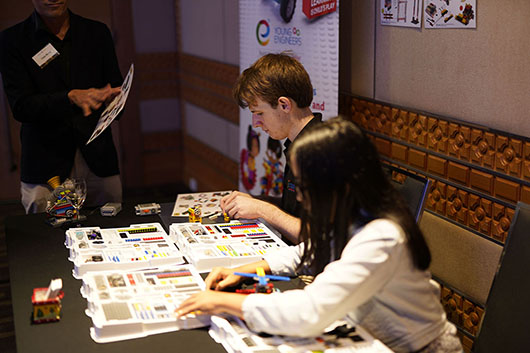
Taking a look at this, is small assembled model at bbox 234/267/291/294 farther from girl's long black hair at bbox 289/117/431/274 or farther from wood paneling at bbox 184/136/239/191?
wood paneling at bbox 184/136/239/191

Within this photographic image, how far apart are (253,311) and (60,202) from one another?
1254mm

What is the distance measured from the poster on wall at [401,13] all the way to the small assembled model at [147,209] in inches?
55.9

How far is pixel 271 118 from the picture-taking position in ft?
7.84

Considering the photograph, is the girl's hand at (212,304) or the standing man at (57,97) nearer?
the girl's hand at (212,304)

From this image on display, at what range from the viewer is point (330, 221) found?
153cm

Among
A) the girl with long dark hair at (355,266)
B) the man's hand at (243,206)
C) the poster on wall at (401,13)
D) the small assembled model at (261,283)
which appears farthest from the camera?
the poster on wall at (401,13)

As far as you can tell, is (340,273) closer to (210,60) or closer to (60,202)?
(60,202)

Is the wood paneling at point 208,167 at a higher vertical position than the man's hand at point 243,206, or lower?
lower

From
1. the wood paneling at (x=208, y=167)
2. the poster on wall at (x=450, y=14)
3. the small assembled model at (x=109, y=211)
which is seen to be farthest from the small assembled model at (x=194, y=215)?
the wood paneling at (x=208, y=167)

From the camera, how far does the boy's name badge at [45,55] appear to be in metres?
3.16

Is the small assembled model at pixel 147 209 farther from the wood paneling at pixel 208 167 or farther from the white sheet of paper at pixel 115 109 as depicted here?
the wood paneling at pixel 208 167

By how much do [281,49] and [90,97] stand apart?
1221 mm

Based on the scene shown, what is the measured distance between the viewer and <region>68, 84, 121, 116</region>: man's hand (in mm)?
3070

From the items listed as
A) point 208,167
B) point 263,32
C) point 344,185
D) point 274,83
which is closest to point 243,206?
point 274,83
